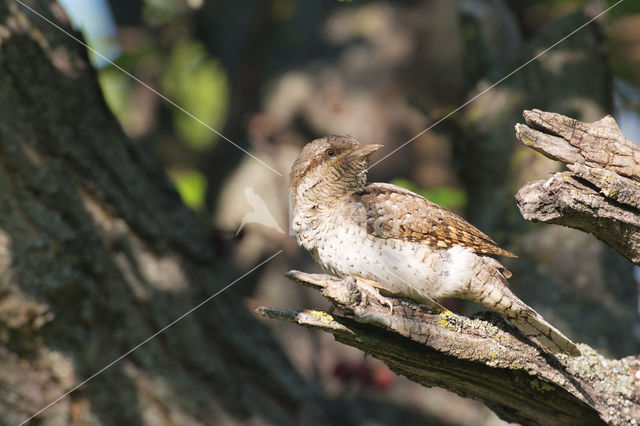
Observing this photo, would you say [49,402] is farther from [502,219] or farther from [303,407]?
[502,219]

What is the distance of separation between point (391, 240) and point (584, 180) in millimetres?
806

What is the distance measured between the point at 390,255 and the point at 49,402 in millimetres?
2185

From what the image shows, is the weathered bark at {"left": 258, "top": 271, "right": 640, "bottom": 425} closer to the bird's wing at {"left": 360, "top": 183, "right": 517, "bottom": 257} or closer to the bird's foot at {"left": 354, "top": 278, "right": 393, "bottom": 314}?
the bird's foot at {"left": 354, "top": 278, "right": 393, "bottom": 314}

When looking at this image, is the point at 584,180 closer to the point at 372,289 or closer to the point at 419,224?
the point at 419,224

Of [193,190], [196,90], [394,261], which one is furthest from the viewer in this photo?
[196,90]

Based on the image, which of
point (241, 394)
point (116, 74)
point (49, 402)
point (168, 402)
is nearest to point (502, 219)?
point (241, 394)

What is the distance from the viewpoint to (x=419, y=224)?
8.84ft

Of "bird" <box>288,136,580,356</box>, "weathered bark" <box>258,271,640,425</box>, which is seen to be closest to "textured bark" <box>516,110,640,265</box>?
"bird" <box>288,136,580,356</box>

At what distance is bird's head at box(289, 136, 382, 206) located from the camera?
2.86m

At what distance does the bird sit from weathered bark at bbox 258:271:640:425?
0.12 metres

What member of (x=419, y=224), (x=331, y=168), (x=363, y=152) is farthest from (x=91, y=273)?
(x=419, y=224)

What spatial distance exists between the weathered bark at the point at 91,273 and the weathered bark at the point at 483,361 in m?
1.76

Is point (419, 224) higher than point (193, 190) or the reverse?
the reverse

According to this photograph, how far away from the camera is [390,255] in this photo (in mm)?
2639
